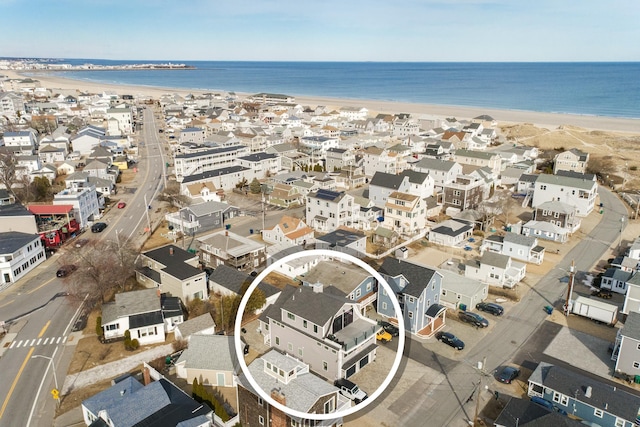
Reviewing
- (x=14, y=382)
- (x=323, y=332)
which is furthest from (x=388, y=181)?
(x=14, y=382)

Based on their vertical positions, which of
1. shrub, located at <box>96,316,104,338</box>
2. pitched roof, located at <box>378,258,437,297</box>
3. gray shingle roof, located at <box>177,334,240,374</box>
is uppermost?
pitched roof, located at <box>378,258,437,297</box>

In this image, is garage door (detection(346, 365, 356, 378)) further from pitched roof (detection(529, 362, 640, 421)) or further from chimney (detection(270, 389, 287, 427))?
pitched roof (detection(529, 362, 640, 421))

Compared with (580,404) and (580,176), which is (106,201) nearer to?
(580,404)

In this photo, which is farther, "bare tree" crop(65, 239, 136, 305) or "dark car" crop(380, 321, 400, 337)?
"bare tree" crop(65, 239, 136, 305)

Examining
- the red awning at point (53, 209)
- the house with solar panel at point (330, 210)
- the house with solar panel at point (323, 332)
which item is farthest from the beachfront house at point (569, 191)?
the red awning at point (53, 209)

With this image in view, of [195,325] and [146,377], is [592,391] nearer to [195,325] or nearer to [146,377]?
[146,377]

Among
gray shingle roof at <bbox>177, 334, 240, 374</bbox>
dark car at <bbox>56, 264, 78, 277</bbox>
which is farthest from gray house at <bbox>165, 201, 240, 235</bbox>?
A: gray shingle roof at <bbox>177, 334, 240, 374</bbox>
